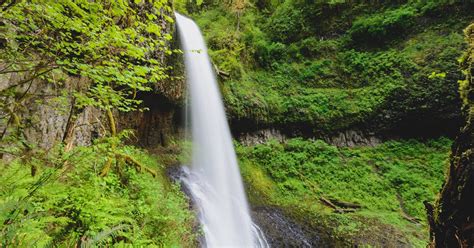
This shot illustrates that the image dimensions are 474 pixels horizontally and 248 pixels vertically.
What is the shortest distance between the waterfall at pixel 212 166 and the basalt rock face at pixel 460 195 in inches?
201

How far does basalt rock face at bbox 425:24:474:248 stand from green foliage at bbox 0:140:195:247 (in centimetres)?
279

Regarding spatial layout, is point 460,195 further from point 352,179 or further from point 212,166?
point 212,166

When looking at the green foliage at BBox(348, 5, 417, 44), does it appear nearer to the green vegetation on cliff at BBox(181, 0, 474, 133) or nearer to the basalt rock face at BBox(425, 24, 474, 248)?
the green vegetation on cliff at BBox(181, 0, 474, 133)

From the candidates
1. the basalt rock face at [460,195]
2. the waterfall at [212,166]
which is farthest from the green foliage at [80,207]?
the basalt rock face at [460,195]

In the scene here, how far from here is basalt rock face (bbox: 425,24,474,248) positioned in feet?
6.57

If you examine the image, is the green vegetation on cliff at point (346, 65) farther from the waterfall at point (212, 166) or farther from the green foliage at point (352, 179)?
the green foliage at point (352, 179)

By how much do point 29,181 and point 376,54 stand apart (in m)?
14.0

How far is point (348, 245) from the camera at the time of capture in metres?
6.81

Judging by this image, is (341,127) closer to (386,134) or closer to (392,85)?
(386,134)

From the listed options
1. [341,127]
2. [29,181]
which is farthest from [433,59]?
[29,181]

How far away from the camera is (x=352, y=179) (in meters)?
10.1

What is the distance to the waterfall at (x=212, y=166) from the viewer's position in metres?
7.30

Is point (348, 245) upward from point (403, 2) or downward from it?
downward

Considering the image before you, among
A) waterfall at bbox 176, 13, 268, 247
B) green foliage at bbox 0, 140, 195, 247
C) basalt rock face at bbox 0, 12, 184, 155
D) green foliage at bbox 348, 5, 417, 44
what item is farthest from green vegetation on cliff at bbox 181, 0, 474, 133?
green foliage at bbox 0, 140, 195, 247
